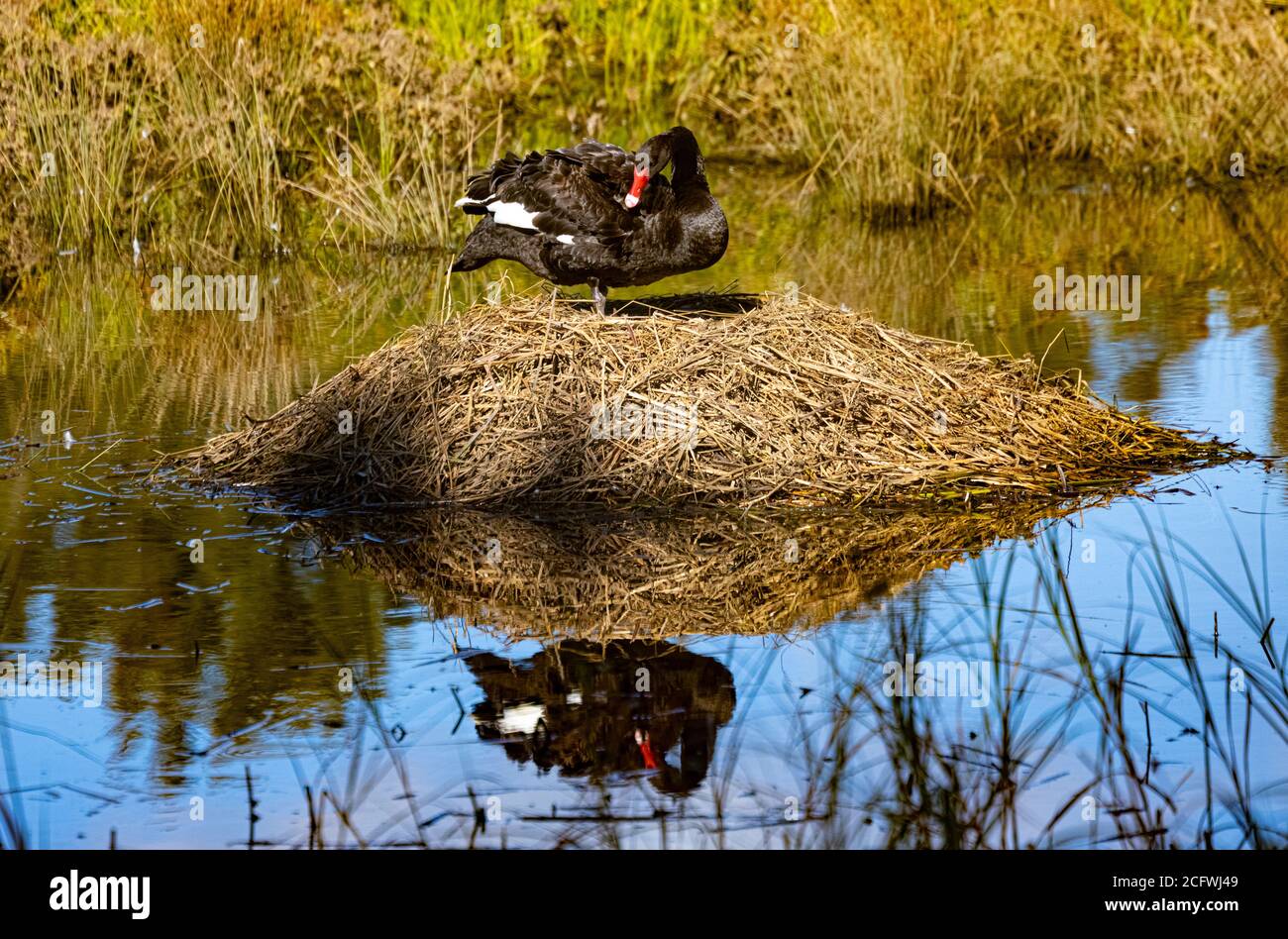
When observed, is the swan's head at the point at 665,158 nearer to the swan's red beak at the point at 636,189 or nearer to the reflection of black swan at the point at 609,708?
the swan's red beak at the point at 636,189

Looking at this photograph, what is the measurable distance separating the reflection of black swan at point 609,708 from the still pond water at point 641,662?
0.04ft

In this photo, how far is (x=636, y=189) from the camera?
820cm

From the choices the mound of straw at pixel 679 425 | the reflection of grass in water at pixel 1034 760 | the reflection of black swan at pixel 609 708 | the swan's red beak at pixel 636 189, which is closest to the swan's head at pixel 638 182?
the swan's red beak at pixel 636 189

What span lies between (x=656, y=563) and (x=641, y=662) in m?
1.06

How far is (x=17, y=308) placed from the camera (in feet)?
38.8

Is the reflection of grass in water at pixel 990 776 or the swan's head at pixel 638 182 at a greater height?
the swan's head at pixel 638 182

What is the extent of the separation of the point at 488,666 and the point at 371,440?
2.40 meters

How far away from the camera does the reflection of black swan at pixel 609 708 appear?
436 centimetres

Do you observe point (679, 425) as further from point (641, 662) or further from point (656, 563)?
point (641, 662)

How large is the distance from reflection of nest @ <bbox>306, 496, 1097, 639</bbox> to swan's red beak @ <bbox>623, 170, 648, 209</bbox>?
6.71ft

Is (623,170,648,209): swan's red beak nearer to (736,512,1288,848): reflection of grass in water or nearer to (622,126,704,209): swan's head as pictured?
(622,126,704,209): swan's head

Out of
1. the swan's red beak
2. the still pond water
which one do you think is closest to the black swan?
the swan's red beak

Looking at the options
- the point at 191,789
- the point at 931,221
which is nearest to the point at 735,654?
the point at 191,789

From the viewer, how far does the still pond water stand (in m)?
4.02
